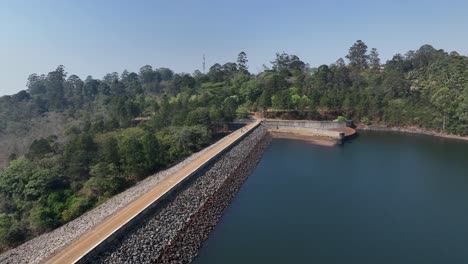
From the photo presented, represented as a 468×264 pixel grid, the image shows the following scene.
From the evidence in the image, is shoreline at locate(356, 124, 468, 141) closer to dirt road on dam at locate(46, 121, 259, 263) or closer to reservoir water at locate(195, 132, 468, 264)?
reservoir water at locate(195, 132, 468, 264)

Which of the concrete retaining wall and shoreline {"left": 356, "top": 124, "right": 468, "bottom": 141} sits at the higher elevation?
the concrete retaining wall

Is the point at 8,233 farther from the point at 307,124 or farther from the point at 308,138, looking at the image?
the point at 307,124

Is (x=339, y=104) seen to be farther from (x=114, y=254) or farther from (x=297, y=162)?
(x=114, y=254)

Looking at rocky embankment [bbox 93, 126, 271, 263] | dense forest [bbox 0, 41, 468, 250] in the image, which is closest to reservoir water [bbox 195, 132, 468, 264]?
rocky embankment [bbox 93, 126, 271, 263]

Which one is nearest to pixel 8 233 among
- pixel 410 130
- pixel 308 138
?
pixel 308 138

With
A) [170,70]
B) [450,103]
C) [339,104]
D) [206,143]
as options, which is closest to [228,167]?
[206,143]

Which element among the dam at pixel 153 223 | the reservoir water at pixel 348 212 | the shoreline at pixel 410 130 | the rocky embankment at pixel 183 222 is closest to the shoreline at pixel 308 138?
the reservoir water at pixel 348 212
